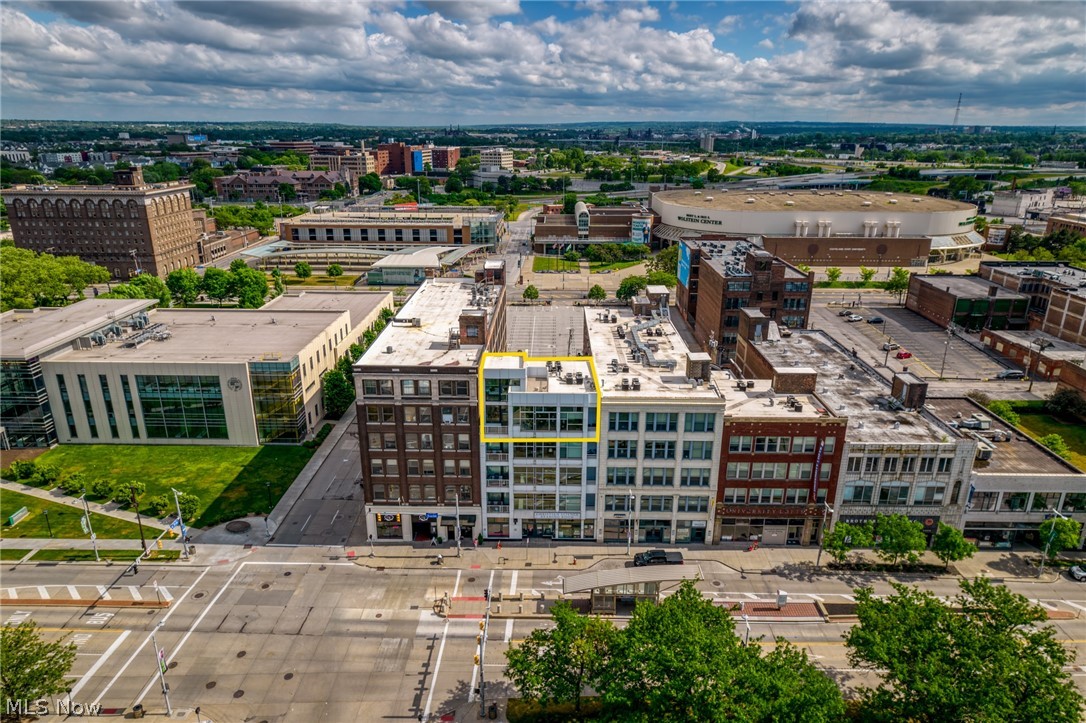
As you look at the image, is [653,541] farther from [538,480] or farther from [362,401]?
[362,401]

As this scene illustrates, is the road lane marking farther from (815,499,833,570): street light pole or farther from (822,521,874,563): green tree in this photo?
(815,499,833,570): street light pole

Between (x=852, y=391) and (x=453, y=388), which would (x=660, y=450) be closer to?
(x=453, y=388)

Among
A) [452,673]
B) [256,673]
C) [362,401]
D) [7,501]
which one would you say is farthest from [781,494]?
[7,501]

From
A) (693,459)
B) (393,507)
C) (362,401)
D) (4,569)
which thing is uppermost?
(362,401)

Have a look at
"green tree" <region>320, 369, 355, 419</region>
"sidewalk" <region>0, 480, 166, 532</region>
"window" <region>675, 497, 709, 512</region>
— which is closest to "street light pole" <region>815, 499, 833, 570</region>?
"window" <region>675, 497, 709, 512</region>

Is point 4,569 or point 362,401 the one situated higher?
point 362,401
